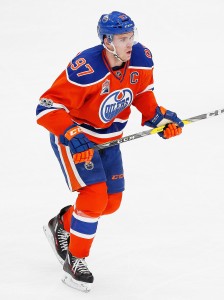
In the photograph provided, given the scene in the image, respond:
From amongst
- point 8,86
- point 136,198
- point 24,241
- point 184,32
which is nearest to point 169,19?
point 184,32

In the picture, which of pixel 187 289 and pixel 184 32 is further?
pixel 184 32

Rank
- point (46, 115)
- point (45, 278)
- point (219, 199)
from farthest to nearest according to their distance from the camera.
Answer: point (219, 199), point (45, 278), point (46, 115)

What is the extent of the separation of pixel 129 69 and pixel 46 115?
0.47 metres

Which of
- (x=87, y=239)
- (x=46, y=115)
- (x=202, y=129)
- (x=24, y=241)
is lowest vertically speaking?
(x=202, y=129)

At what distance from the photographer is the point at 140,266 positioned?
3.65m

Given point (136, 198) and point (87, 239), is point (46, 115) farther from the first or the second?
point (136, 198)

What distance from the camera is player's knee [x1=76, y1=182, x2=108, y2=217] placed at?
337cm

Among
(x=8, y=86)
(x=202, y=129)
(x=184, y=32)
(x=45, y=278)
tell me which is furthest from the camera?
(x=184, y=32)

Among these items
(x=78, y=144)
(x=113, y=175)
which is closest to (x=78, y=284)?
(x=113, y=175)

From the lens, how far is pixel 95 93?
3.33 m

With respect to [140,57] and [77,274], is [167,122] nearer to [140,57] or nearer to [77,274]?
[140,57]

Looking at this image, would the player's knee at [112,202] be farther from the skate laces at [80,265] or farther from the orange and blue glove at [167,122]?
the orange and blue glove at [167,122]

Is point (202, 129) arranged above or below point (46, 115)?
→ below

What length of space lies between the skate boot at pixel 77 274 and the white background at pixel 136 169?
46mm
